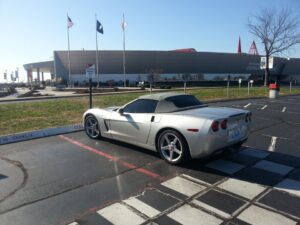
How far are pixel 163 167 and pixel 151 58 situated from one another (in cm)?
6891

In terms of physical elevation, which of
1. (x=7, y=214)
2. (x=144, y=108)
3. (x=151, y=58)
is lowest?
(x=7, y=214)

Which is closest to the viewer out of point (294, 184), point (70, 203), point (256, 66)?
point (70, 203)

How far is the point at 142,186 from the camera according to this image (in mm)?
4508

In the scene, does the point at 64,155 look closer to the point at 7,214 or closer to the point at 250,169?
the point at 7,214

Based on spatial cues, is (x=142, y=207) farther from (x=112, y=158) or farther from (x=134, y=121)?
(x=134, y=121)

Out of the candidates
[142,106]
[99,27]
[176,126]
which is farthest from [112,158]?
[99,27]

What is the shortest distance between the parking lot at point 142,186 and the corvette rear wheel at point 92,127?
1.65 feet

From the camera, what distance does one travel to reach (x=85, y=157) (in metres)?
6.09

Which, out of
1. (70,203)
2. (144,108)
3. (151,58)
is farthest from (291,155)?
(151,58)

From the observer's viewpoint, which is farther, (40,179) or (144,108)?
(144,108)

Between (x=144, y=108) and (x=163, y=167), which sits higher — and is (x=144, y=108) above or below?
above

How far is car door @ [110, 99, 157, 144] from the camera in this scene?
5.96 meters

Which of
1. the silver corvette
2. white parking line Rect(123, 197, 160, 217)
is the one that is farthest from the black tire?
white parking line Rect(123, 197, 160, 217)

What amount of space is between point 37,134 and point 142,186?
4787 millimetres
